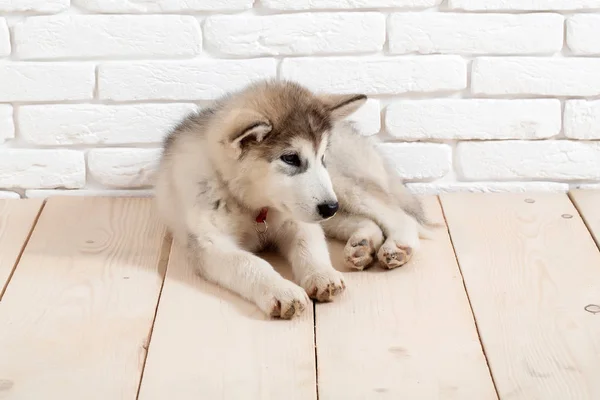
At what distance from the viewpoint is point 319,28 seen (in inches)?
128

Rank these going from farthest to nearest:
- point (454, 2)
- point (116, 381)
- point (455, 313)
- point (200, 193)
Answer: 1. point (454, 2)
2. point (200, 193)
3. point (455, 313)
4. point (116, 381)

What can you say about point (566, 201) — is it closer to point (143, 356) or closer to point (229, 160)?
point (229, 160)

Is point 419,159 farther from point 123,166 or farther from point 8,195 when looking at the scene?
point 8,195

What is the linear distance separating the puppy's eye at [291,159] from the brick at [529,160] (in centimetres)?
94

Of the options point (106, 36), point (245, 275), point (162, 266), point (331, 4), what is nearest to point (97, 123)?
point (106, 36)

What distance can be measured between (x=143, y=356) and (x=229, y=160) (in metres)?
0.63

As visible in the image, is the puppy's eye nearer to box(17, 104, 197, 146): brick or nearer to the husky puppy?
the husky puppy

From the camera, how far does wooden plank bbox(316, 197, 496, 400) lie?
225 cm

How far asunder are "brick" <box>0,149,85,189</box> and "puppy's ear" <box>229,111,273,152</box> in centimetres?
97

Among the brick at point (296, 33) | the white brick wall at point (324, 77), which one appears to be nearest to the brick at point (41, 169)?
the white brick wall at point (324, 77)

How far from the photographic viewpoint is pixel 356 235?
9.62ft

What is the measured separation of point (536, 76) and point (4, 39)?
5.85ft

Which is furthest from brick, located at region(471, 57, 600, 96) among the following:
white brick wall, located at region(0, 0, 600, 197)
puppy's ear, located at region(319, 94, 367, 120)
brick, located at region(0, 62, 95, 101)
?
brick, located at region(0, 62, 95, 101)

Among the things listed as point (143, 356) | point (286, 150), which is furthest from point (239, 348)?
point (286, 150)
